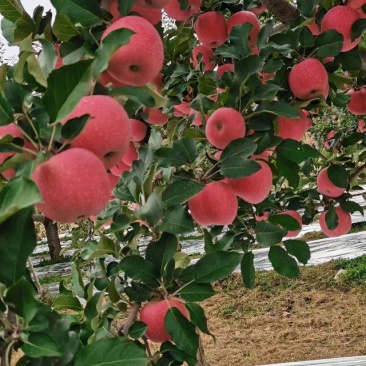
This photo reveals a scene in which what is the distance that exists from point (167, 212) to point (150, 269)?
0.10 meters

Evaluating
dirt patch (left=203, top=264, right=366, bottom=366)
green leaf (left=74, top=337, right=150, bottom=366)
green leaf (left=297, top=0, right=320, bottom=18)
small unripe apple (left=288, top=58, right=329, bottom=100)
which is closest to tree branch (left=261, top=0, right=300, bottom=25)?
green leaf (left=297, top=0, right=320, bottom=18)

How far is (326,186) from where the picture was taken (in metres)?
1.56

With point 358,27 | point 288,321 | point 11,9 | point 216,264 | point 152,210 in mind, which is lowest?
point 288,321

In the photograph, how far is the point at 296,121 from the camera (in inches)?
42.8

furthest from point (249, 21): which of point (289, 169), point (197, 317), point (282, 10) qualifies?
point (197, 317)

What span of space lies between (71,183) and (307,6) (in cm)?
81

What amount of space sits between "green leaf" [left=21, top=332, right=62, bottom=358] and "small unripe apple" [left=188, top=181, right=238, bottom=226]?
0.44 meters

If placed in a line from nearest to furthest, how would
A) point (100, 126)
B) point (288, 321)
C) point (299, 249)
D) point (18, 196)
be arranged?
point (18, 196) → point (100, 126) → point (299, 249) → point (288, 321)

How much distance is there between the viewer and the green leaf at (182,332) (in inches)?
32.5

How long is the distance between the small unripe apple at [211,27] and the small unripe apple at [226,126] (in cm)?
42

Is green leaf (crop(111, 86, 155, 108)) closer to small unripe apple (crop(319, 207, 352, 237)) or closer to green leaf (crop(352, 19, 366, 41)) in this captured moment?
green leaf (crop(352, 19, 366, 41))

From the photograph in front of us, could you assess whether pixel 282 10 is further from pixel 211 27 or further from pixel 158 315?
pixel 158 315

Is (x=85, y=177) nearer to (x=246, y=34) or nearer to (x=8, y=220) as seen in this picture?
(x=8, y=220)

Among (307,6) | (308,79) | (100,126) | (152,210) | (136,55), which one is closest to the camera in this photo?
(100,126)
